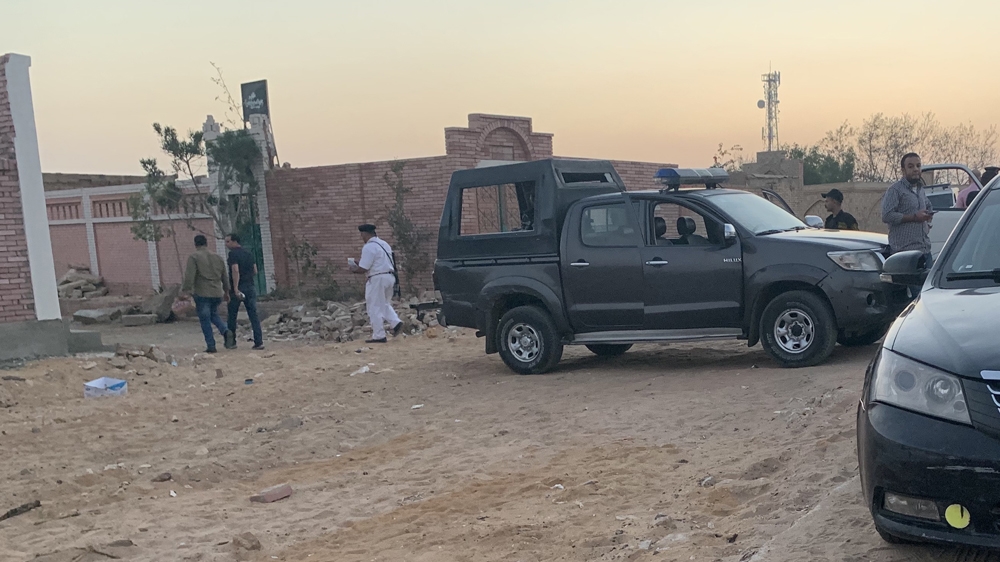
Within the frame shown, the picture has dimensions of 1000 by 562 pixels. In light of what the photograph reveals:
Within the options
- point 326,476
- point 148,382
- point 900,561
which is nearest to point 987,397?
point 900,561

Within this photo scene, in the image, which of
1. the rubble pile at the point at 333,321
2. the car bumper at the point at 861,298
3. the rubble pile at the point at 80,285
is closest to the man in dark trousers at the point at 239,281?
the rubble pile at the point at 333,321

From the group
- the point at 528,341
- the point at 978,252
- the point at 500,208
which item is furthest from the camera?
the point at 500,208

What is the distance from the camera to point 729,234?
8.38 metres

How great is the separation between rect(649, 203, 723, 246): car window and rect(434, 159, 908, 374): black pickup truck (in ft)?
0.05

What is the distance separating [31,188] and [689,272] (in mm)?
8918

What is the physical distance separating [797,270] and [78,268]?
74.6ft

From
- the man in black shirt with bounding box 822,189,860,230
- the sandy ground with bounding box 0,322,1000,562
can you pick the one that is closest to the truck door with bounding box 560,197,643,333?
the sandy ground with bounding box 0,322,1000,562

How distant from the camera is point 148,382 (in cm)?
1082

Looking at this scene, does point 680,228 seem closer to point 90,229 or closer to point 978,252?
point 978,252

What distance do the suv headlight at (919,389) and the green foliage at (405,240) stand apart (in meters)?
15.4

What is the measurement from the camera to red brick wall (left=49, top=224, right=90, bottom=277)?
25.0 meters

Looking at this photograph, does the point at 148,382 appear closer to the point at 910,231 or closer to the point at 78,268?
the point at 910,231

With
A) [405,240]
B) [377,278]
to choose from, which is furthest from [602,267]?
[405,240]

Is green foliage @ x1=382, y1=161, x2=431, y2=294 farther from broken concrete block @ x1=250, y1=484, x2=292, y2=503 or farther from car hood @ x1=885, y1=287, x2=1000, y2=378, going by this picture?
car hood @ x1=885, y1=287, x2=1000, y2=378
